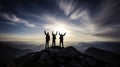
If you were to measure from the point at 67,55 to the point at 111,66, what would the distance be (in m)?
8.20

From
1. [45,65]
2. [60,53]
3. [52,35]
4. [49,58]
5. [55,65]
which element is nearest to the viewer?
[45,65]

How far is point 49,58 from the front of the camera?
1858 cm

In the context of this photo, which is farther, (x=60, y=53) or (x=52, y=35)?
(x=52, y=35)

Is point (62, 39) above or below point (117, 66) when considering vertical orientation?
above

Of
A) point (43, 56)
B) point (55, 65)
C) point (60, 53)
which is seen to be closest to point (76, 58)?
point (60, 53)

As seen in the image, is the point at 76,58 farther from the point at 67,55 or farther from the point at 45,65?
the point at 45,65

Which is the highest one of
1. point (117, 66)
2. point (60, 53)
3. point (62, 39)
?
point (62, 39)

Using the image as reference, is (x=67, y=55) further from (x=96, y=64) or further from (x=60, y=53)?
(x=96, y=64)

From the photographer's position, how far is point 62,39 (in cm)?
2191

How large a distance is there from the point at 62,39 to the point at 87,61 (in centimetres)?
643

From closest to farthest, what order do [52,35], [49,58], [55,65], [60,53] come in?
[55,65] < [49,58] < [60,53] < [52,35]

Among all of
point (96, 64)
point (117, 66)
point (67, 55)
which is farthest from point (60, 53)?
point (117, 66)

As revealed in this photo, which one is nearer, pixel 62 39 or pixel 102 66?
pixel 102 66

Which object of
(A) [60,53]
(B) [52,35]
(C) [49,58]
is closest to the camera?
(C) [49,58]
